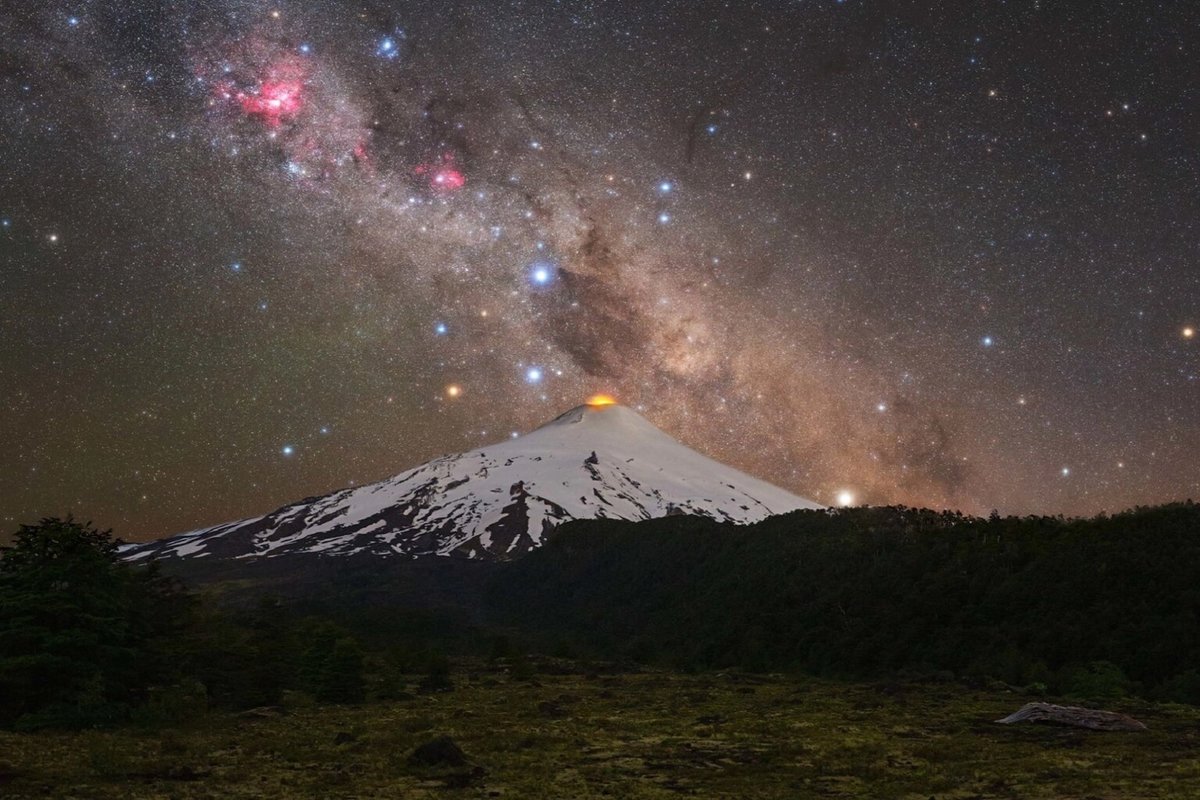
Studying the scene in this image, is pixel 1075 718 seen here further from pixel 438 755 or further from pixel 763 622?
pixel 763 622

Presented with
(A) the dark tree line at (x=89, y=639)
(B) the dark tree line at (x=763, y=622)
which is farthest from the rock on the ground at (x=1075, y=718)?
(A) the dark tree line at (x=89, y=639)

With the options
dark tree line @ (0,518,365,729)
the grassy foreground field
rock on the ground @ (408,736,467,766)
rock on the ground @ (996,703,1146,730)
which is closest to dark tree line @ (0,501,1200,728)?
dark tree line @ (0,518,365,729)

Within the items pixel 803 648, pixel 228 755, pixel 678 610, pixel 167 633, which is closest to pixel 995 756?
pixel 228 755

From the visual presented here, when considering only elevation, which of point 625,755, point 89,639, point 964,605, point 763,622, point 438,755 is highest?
point 89,639

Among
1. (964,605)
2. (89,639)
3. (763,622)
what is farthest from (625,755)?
(763,622)

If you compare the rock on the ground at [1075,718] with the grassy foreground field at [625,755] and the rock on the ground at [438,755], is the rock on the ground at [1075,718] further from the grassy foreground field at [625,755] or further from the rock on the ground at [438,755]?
the rock on the ground at [438,755]
